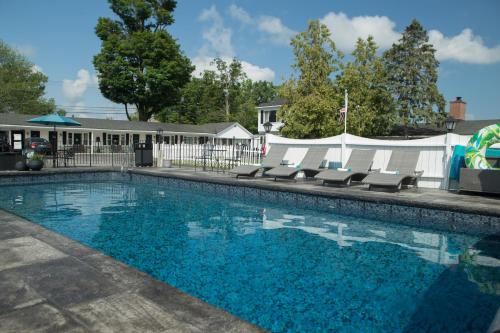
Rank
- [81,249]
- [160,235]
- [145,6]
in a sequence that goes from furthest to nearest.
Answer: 1. [145,6]
2. [160,235]
3. [81,249]

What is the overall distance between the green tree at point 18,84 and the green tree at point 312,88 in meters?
41.4

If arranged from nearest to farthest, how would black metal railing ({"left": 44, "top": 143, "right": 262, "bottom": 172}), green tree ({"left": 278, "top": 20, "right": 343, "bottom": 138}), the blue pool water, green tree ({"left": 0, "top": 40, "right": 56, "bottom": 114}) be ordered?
the blue pool water < black metal railing ({"left": 44, "top": 143, "right": 262, "bottom": 172}) < green tree ({"left": 278, "top": 20, "right": 343, "bottom": 138}) < green tree ({"left": 0, "top": 40, "right": 56, "bottom": 114})

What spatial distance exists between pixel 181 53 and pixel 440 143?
1451 inches

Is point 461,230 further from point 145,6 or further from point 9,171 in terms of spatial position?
point 145,6

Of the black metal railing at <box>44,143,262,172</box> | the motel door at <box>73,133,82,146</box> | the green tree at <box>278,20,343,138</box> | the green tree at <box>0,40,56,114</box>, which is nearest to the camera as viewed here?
the black metal railing at <box>44,143,262,172</box>

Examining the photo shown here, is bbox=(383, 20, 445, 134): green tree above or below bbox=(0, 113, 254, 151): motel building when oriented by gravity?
above

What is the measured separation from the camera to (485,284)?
15.1ft

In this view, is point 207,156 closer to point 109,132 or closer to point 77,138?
point 109,132

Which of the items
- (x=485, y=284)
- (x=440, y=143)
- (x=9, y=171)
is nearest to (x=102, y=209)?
(x=9, y=171)

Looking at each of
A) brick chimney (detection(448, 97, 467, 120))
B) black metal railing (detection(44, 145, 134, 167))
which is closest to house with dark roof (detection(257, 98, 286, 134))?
brick chimney (detection(448, 97, 467, 120))

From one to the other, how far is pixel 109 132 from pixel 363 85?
968 inches

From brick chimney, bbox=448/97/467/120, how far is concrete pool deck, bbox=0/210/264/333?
3592 centimetres

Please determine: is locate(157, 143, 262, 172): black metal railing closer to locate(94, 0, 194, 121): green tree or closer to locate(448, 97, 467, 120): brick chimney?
locate(94, 0, 194, 121): green tree

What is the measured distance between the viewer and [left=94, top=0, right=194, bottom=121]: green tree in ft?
124
